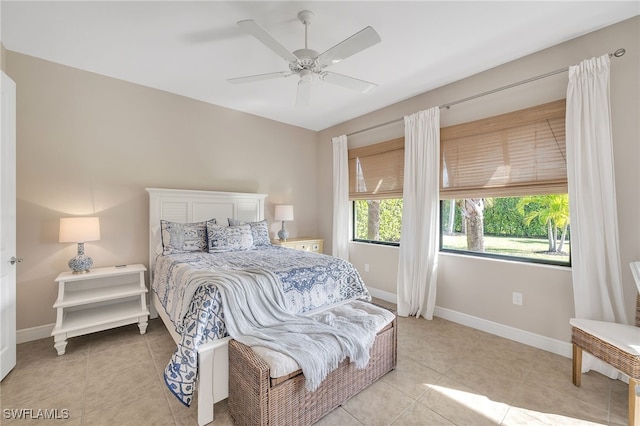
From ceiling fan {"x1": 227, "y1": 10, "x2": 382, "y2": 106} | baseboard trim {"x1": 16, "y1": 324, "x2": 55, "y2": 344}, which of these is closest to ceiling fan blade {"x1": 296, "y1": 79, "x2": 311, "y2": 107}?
ceiling fan {"x1": 227, "y1": 10, "x2": 382, "y2": 106}

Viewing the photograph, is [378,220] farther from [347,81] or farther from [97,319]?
[97,319]

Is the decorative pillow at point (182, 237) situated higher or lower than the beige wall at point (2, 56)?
lower

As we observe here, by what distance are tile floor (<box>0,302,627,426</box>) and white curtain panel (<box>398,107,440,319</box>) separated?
0.73 m

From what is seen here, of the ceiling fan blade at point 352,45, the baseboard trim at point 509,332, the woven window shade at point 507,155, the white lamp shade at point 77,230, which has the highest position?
the ceiling fan blade at point 352,45

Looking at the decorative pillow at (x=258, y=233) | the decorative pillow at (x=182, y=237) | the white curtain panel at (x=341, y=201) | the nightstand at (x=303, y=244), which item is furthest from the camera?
the white curtain panel at (x=341, y=201)

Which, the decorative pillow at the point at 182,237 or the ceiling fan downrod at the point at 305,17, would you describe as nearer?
the ceiling fan downrod at the point at 305,17

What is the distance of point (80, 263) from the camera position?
105 inches

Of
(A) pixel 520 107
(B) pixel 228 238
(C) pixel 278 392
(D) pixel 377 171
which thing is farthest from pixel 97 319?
(A) pixel 520 107

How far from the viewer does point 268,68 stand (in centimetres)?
281

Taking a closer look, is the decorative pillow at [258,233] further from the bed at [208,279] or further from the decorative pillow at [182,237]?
the decorative pillow at [182,237]

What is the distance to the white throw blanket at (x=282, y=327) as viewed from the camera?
160 cm

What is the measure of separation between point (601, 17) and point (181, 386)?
405 centimetres

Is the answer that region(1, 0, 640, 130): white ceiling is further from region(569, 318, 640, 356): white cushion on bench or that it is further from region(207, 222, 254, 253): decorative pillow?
region(569, 318, 640, 356): white cushion on bench

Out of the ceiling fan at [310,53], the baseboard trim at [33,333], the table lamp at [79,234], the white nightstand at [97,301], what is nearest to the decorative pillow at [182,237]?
the white nightstand at [97,301]
